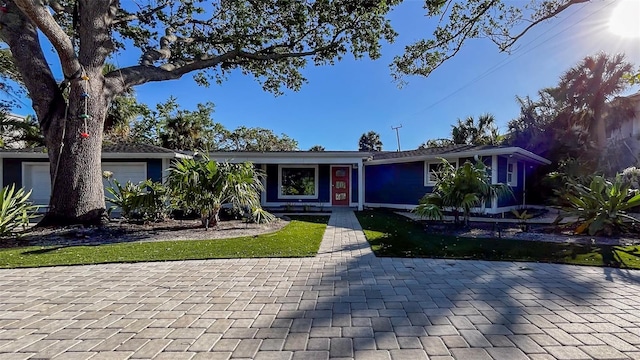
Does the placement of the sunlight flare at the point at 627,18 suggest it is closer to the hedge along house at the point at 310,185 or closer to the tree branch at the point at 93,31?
the hedge along house at the point at 310,185

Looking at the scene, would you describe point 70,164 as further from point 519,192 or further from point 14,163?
point 519,192

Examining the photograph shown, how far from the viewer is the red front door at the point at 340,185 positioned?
607 inches

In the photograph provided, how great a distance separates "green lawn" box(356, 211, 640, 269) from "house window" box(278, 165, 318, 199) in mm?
8238

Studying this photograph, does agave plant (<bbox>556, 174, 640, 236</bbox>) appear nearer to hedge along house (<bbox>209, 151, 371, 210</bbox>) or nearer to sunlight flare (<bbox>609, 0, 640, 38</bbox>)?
sunlight flare (<bbox>609, 0, 640, 38</bbox>)

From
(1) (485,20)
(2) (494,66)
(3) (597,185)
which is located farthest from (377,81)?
(3) (597,185)

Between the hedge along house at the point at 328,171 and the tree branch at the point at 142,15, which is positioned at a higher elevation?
the tree branch at the point at 142,15

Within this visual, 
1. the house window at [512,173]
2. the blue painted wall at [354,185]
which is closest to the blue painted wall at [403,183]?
the house window at [512,173]

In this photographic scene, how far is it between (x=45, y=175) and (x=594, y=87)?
23845 mm

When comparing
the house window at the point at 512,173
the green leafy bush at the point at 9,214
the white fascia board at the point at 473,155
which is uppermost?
the white fascia board at the point at 473,155

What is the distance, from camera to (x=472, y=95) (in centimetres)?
2002

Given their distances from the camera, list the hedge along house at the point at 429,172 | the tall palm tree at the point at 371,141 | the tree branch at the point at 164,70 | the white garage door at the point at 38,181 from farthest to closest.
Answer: the tall palm tree at the point at 371,141
the white garage door at the point at 38,181
the hedge along house at the point at 429,172
the tree branch at the point at 164,70

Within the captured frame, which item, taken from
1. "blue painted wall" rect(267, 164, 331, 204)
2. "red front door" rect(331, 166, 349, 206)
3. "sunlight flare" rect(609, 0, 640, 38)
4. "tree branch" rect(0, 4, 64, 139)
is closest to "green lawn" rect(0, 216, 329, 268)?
"tree branch" rect(0, 4, 64, 139)

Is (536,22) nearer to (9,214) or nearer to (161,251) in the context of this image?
(161,251)

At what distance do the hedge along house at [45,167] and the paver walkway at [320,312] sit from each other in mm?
8593
